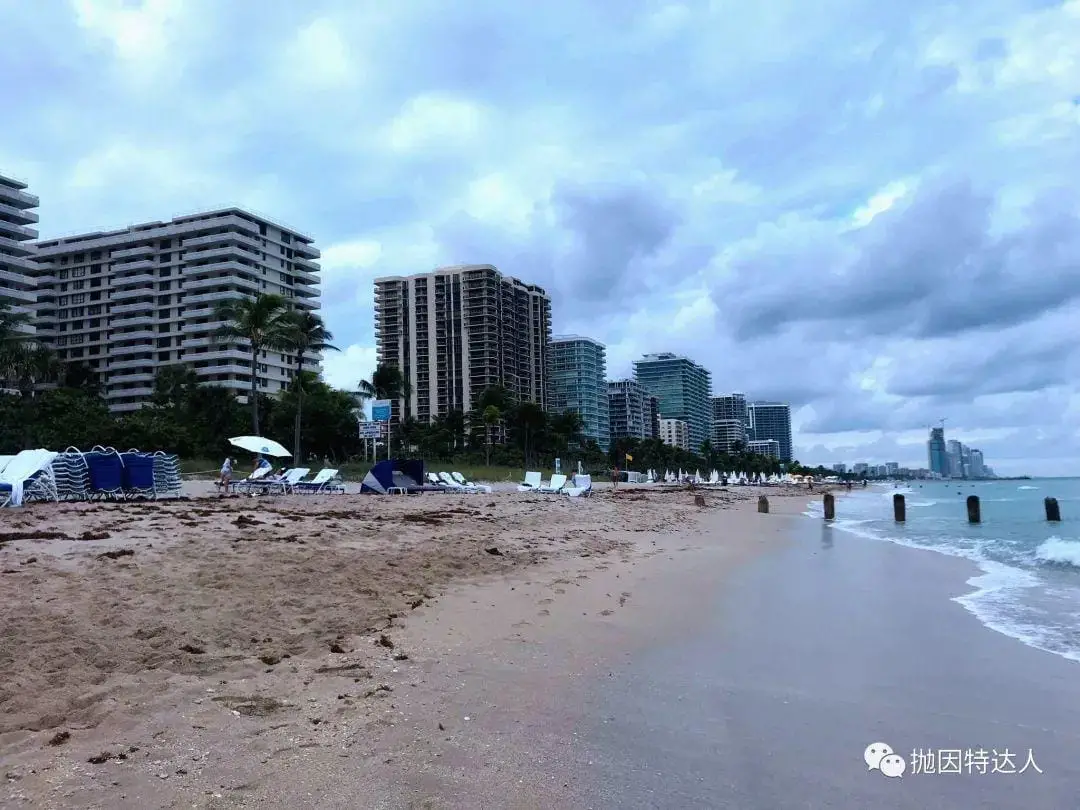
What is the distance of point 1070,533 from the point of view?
20.8 m

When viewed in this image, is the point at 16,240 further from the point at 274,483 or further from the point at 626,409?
the point at 626,409

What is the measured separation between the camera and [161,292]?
328 feet

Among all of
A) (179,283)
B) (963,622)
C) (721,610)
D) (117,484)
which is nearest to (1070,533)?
(963,622)

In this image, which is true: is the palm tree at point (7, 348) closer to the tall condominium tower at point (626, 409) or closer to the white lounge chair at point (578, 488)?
the white lounge chair at point (578, 488)

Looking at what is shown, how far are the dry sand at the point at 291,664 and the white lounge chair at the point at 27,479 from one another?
4.76m

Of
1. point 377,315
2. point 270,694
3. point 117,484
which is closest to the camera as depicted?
point 270,694

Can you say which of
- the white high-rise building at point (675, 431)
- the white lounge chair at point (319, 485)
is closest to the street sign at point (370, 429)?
the white lounge chair at point (319, 485)

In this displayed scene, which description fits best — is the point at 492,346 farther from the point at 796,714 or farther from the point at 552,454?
the point at 796,714

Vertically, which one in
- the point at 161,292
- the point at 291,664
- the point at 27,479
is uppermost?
the point at 161,292

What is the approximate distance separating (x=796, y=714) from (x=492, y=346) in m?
133

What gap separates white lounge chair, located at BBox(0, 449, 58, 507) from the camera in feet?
43.8

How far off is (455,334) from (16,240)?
70.1 metres

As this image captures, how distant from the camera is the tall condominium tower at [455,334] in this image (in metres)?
137

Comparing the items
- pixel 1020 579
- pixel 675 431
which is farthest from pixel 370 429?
pixel 675 431
